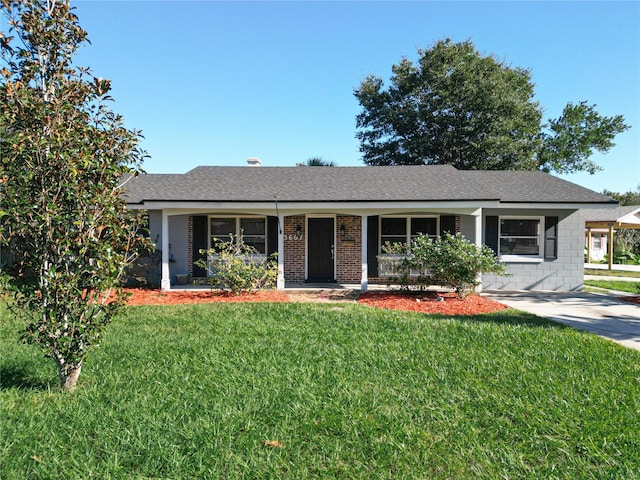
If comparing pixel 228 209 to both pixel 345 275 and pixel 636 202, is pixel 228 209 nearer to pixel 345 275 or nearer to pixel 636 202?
pixel 345 275

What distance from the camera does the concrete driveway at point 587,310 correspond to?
271 inches

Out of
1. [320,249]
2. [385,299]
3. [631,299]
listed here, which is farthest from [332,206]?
[631,299]

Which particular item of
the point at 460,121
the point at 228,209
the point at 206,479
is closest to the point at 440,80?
the point at 460,121

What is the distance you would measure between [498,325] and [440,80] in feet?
82.0

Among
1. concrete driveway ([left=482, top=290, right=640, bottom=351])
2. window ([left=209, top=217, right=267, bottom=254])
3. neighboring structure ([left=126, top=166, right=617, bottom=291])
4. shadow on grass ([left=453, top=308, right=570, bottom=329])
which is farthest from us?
window ([left=209, top=217, right=267, bottom=254])

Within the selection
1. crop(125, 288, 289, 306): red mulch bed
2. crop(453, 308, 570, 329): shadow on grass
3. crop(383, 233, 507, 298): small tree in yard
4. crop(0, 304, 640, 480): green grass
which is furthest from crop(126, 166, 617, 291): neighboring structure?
crop(0, 304, 640, 480): green grass

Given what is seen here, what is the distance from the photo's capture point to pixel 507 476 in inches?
104

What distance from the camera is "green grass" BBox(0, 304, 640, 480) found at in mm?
2764

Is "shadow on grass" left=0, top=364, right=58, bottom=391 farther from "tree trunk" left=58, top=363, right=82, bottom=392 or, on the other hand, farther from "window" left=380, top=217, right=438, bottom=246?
"window" left=380, top=217, right=438, bottom=246

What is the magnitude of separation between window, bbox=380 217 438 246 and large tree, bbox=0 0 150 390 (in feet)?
33.9

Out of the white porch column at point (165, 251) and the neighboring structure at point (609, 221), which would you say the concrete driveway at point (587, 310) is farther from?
the white porch column at point (165, 251)

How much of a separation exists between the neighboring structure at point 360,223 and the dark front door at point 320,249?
0.12 feet

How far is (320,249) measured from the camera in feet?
44.0

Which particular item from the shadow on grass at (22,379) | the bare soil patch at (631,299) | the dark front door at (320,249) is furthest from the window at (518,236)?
the shadow on grass at (22,379)
